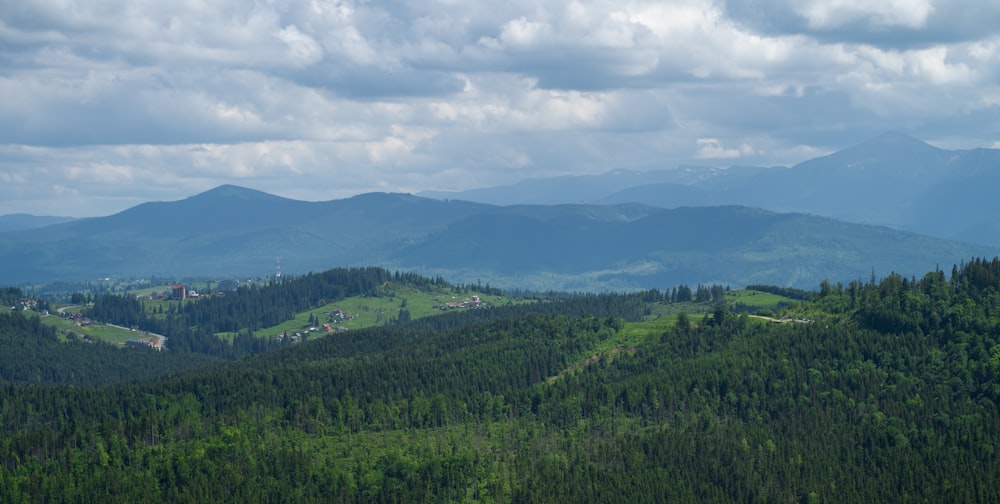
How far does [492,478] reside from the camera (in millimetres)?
171750

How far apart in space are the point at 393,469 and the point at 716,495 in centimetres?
4427

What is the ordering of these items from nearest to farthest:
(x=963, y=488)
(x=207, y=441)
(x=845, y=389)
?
(x=963, y=488) → (x=207, y=441) → (x=845, y=389)

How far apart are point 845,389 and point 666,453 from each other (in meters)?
36.4

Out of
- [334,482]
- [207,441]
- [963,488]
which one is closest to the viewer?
[963,488]

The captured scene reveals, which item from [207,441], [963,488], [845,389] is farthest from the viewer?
[845,389]

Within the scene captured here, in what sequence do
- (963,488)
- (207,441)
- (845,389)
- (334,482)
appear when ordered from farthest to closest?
(845,389) < (207,441) < (334,482) < (963,488)

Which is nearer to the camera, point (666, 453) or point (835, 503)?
point (835, 503)

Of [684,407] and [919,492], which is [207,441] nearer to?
[684,407]

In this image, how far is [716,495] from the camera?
167250 millimetres

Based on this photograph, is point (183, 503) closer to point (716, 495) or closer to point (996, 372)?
point (716, 495)

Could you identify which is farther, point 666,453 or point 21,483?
point 666,453

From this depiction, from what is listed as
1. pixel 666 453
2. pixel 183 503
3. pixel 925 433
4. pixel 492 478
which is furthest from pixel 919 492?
pixel 183 503

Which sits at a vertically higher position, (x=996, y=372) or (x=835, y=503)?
(x=996, y=372)

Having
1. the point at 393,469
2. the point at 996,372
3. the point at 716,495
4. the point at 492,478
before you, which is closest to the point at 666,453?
the point at 716,495
